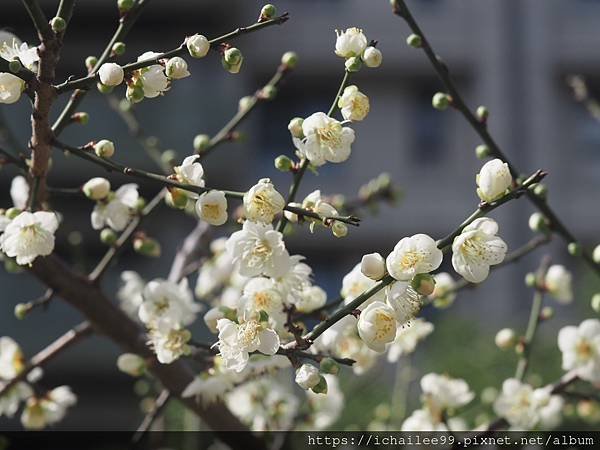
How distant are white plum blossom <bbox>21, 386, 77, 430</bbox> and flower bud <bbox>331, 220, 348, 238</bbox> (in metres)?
0.56

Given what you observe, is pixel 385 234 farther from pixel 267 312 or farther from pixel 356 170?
pixel 267 312

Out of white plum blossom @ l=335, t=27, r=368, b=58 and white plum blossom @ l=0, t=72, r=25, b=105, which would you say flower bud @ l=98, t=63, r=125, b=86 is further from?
white plum blossom @ l=335, t=27, r=368, b=58

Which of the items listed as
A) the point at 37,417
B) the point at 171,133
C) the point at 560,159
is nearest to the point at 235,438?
the point at 37,417

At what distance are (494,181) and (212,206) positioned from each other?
0.23 metres

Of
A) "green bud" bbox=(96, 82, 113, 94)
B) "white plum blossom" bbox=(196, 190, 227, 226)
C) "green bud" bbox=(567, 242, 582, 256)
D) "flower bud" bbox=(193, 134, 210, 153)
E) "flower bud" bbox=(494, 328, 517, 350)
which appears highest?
"green bud" bbox=(96, 82, 113, 94)

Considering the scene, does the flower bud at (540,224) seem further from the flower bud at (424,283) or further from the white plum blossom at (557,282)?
the flower bud at (424,283)

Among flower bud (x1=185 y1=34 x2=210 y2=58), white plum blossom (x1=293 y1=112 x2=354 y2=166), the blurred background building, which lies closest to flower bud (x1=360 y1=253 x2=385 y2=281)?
white plum blossom (x1=293 y1=112 x2=354 y2=166)

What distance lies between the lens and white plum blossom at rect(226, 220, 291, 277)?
0.75 metres

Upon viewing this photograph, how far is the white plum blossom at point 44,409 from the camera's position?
3.66ft

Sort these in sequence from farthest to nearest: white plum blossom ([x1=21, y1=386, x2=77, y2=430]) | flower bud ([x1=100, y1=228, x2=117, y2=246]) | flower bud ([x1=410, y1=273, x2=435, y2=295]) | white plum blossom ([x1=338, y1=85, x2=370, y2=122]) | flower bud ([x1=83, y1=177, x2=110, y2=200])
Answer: white plum blossom ([x1=21, y1=386, x2=77, y2=430]) < flower bud ([x1=100, y1=228, x2=117, y2=246]) < flower bud ([x1=83, y1=177, x2=110, y2=200]) < white plum blossom ([x1=338, y1=85, x2=370, y2=122]) < flower bud ([x1=410, y1=273, x2=435, y2=295])

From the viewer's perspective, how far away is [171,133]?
628 centimetres

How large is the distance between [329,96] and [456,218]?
55.1 inches

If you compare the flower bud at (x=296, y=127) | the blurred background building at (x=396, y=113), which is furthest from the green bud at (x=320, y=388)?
the blurred background building at (x=396, y=113)

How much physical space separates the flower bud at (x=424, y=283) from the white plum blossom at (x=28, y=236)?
0.32m
